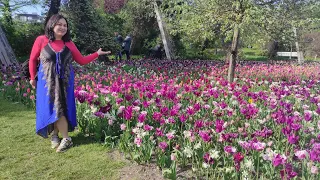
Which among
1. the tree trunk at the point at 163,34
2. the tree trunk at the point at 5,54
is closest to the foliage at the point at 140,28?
the tree trunk at the point at 163,34

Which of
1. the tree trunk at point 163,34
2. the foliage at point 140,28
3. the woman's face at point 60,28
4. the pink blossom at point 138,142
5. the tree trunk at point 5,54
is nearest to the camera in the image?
the pink blossom at point 138,142

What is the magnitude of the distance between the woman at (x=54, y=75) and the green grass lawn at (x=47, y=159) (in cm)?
25

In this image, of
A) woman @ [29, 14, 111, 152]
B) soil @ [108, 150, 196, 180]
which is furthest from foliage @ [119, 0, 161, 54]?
soil @ [108, 150, 196, 180]

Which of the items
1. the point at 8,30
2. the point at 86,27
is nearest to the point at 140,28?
the point at 86,27

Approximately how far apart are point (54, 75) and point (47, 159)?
0.94 meters

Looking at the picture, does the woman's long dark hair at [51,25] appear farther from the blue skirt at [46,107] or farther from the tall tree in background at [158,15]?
the tall tree in background at [158,15]

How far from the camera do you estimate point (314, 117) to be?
4.20m

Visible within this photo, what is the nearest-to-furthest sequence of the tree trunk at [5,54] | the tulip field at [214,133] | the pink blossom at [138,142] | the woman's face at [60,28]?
the tulip field at [214,133], the pink blossom at [138,142], the woman's face at [60,28], the tree trunk at [5,54]

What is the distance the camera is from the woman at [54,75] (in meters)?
3.50

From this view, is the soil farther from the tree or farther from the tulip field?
the tree

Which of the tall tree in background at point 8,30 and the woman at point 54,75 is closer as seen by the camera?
the woman at point 54,75

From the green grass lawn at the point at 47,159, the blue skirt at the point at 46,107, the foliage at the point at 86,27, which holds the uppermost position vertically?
the foliage at the point at 86,27

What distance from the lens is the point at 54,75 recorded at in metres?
3.51

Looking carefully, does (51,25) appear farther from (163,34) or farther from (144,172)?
(163,34)
